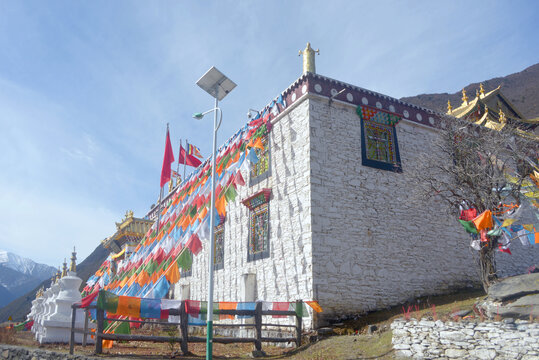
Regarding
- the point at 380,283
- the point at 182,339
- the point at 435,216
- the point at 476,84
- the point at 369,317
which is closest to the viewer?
the point at 182,339

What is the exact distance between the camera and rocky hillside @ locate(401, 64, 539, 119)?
66938 millimetres

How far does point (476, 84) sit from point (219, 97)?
82.8 meters

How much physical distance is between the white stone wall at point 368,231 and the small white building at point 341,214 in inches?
1.3

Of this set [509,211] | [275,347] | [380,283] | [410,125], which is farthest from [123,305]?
[410,125]

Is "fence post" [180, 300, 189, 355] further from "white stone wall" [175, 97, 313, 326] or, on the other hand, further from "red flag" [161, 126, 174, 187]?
"red flag" [161, 126, 174, 187]

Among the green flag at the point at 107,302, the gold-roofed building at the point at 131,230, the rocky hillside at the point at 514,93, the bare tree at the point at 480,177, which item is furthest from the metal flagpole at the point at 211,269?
the rocky hillside at the point at 514,93

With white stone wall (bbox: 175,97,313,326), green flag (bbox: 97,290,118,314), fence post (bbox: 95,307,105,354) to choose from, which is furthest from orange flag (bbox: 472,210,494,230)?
fence post (bbox: 95,307,105,354)

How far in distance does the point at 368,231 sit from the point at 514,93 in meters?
Answer: 74.6

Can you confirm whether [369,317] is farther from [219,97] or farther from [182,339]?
[219,97]

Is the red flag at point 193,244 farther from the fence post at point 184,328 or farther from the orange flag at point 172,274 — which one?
the fence post at point 184,328

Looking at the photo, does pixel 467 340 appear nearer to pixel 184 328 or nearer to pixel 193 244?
pixel 184 328

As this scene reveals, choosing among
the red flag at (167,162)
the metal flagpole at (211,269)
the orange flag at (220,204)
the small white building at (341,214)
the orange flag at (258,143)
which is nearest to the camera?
the metal flagpole at (211,269)

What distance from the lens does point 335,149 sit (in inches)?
527

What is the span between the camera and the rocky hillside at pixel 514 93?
66938mm
